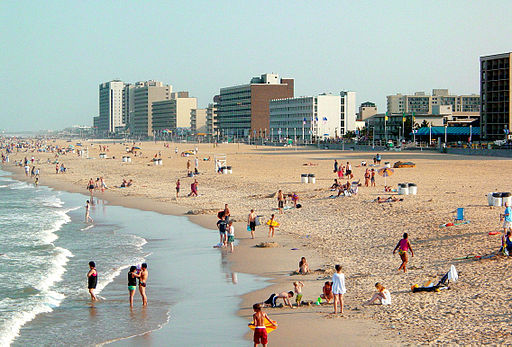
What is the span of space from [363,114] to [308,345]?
548 feet

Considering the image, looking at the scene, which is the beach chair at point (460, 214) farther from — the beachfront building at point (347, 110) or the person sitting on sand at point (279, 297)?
the beachfront building at point (347, 110)

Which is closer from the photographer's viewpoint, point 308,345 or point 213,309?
point 308,345

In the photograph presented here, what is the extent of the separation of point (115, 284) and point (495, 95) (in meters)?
86.9

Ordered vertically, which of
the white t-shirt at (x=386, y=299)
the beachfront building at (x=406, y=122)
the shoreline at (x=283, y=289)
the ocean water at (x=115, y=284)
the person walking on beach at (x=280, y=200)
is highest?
the beachfront building at (x=406, y=122)

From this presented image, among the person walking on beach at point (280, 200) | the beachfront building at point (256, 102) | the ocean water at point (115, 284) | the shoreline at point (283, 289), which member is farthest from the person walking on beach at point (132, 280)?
the beachfront building at point (256, 102)

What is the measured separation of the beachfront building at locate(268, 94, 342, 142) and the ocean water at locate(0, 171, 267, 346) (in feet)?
378

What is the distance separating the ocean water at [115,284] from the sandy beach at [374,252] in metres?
1.07

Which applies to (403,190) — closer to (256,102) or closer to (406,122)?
(406,122)

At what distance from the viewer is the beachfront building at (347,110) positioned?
15250cm

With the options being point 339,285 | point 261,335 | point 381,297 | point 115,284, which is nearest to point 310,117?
point 115,284

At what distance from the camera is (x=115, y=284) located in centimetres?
1808

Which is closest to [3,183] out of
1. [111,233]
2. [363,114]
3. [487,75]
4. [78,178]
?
[78,178]

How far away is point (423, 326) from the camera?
12289 mm

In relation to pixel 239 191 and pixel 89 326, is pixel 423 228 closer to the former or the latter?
pixel 89 326
